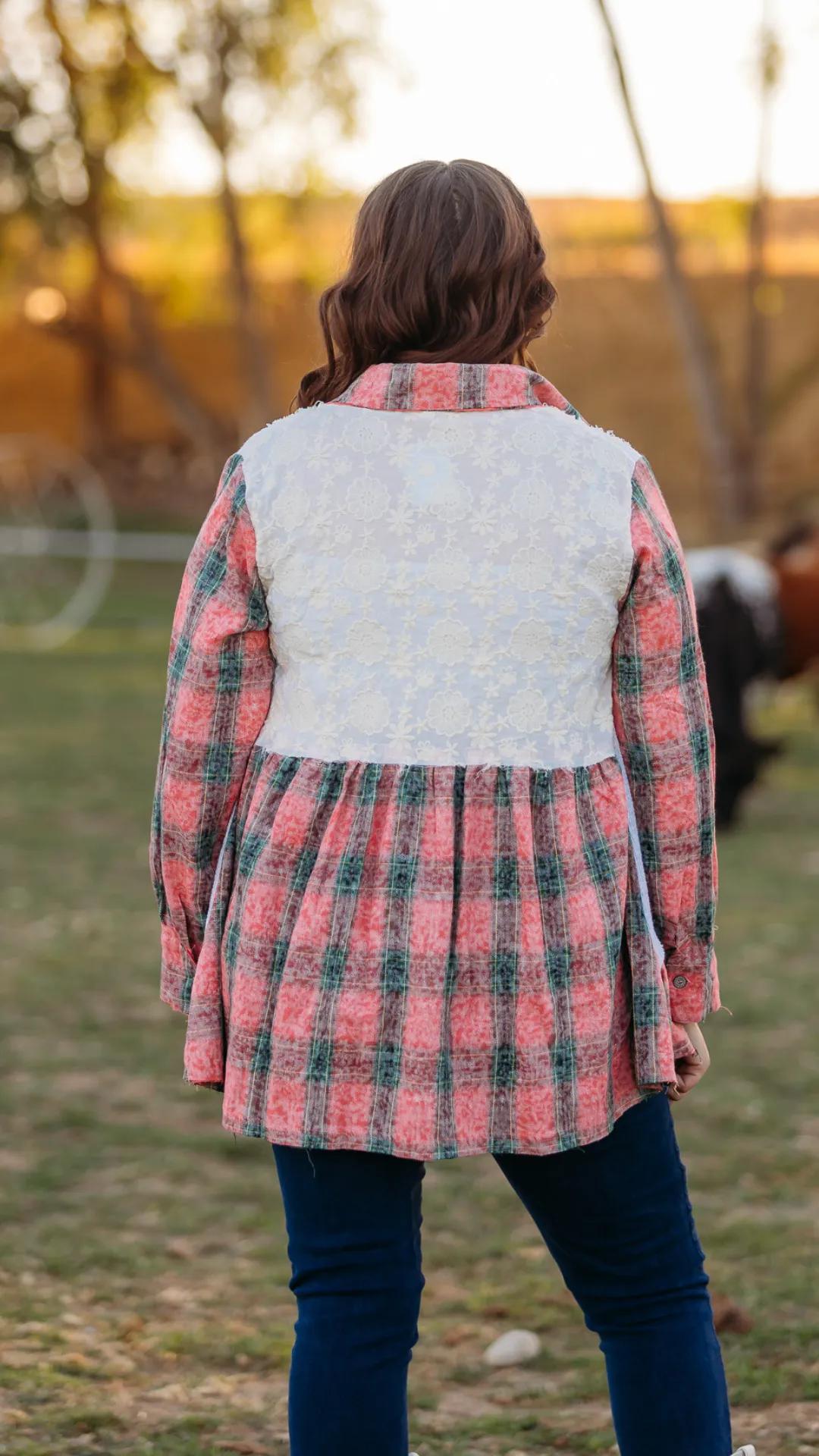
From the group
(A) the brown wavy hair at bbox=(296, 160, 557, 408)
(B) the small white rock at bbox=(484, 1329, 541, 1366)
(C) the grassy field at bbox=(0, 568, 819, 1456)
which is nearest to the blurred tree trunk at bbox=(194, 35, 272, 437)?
(C) the grassy field at bbox=(0, 568, 819, 1456)

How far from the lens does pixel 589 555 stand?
→ 180 centimetres

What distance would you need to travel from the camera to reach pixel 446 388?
180 cm

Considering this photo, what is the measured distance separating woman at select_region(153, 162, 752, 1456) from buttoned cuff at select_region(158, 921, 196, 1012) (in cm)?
6

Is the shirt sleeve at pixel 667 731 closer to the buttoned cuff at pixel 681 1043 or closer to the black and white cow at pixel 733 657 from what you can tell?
the buttoned cuff at pixel 681 1043

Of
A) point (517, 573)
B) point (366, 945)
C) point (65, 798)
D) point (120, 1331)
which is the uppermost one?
point (65, 798)

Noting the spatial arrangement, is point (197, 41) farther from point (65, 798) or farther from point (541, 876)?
point (541, 876)

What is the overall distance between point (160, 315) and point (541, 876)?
2291cm

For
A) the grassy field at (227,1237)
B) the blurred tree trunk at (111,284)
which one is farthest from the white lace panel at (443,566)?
the blurred tree trunk at (111,284)

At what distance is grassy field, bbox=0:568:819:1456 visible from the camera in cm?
262

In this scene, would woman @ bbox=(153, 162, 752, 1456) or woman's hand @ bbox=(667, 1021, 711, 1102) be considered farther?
woman's hand @ bbox=(667, 1021, 711, 1102)

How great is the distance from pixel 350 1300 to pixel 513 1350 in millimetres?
1168

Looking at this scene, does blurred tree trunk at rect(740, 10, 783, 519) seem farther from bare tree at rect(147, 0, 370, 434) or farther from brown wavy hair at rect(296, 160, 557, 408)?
brown wavy hair at rect(296, 160, 557, 408)

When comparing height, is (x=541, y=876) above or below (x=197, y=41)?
below

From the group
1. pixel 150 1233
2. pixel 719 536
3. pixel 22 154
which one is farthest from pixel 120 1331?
pixel 22 154
